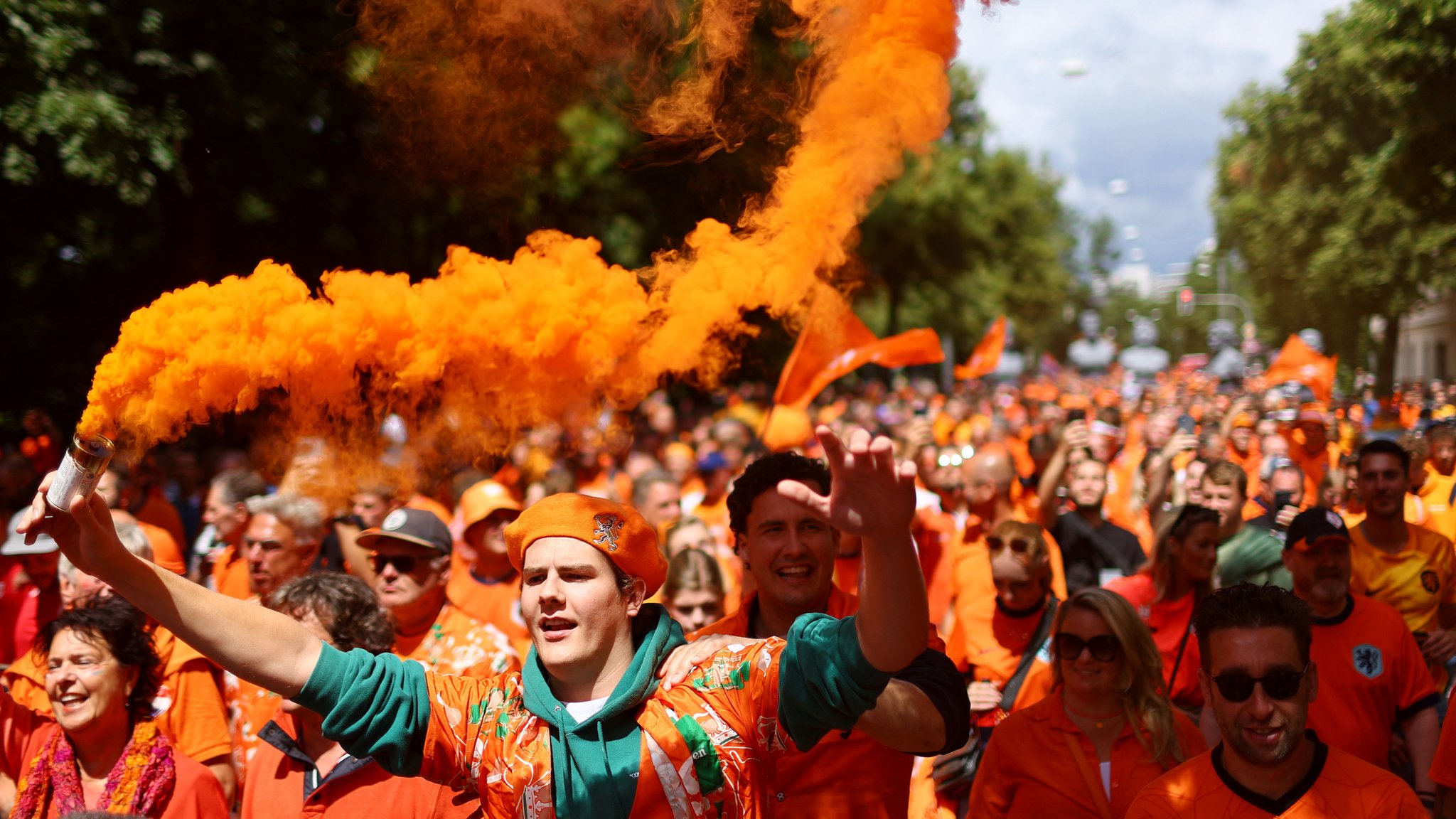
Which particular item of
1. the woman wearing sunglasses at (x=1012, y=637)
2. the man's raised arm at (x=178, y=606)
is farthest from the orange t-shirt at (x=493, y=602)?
the man's raised arm at (x=178, y=606)

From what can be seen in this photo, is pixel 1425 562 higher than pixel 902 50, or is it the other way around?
pixel 902 50

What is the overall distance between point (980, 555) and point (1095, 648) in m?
2.33

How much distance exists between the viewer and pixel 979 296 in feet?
138

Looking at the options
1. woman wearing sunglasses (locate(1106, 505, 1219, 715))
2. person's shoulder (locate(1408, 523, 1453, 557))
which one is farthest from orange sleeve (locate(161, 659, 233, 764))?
person's shoulder (locate(1408, 523, 1453, 557))

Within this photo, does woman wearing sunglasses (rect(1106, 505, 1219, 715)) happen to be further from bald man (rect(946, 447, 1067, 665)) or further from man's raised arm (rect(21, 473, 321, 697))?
man's raised arm (rect(21, 473, 321, 697))

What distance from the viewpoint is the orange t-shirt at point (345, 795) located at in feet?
12.3

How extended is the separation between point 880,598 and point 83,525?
172 cm

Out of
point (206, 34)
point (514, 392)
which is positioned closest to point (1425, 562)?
point (514, 392)

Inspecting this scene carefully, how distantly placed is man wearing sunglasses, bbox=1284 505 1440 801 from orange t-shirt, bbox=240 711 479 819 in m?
3.09

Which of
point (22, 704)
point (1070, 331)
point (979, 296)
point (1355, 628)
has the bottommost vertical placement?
point (22, 704)

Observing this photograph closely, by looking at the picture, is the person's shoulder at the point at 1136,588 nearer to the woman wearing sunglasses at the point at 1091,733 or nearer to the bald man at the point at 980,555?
the bald man at the point at 980,555

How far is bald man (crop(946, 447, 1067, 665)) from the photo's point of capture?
592 cm

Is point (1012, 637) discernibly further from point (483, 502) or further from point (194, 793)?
point (194, 793)

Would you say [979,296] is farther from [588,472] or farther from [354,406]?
[354,406]
